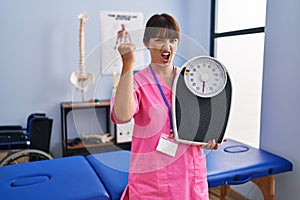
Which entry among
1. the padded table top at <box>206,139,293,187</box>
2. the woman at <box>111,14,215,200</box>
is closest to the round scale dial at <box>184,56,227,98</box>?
the woman at <box>111,14,215,200</box>

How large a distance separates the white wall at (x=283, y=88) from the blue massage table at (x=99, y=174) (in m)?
0.13

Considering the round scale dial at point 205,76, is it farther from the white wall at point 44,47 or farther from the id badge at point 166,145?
the white wall at point 44,47

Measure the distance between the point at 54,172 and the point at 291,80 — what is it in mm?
1466

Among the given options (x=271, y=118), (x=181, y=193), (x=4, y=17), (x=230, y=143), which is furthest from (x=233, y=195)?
(x=4, y=17)

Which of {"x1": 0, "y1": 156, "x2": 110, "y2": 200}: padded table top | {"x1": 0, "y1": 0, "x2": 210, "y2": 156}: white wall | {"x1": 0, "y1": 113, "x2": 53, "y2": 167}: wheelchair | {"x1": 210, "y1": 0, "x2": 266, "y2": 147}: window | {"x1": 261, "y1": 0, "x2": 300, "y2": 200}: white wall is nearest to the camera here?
{"x1": 0, "y1": 156, "x2": 110, "y2": 200}: padded table top

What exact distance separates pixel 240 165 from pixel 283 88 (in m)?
0.59

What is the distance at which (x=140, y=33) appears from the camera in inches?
31.0

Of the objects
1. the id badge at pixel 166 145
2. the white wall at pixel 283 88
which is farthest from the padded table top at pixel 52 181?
the white wall at pixel 283 88

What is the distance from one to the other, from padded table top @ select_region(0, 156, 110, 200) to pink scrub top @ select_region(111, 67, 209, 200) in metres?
0.42

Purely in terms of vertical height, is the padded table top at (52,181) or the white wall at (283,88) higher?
the white wall at (283,88)

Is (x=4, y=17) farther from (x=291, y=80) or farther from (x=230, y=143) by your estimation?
(x=291, y=80)

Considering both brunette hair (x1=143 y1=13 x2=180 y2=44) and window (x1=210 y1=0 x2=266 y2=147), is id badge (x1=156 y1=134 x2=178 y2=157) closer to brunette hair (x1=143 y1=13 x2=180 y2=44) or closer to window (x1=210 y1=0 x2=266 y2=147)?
brunette hair (x1=143 y1=13 x2=180 y2=44)

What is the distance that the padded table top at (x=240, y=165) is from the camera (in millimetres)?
1437

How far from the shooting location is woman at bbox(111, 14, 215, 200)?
2.31 feet
